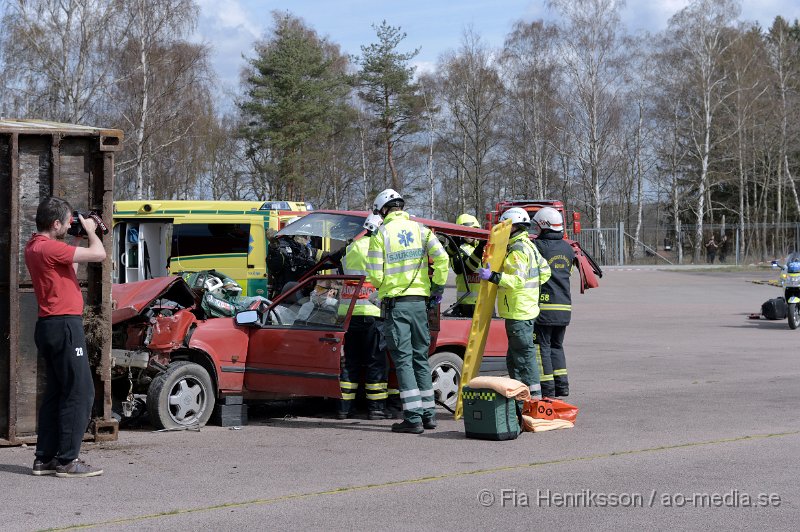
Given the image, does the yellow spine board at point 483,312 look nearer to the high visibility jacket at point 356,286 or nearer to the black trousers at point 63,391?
the high visibility jacket at point 356,286

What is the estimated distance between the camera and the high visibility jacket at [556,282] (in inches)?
402

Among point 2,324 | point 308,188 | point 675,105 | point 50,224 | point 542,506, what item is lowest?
point 542,506

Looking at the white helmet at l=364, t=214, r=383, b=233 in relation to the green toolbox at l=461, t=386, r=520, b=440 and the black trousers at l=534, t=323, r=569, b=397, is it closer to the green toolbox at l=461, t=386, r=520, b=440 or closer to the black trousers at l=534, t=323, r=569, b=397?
the green toolbox at l=461, t=386, r=520, b=440

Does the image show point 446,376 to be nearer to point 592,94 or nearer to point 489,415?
point 489,415

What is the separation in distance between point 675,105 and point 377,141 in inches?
659

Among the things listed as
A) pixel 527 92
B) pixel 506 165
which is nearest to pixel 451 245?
pixel 527 92

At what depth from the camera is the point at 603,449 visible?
7.64 meters

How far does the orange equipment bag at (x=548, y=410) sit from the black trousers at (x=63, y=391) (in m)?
3.78

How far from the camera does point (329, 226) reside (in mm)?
11391

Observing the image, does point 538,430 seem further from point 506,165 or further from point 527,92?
point 506,165

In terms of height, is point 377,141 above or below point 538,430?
above

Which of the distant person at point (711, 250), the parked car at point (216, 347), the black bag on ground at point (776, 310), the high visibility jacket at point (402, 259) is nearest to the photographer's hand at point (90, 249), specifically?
the parked car at point (216, 347)

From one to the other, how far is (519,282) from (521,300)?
0.17 m

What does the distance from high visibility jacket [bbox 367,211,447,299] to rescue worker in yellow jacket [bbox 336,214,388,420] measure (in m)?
0.30
